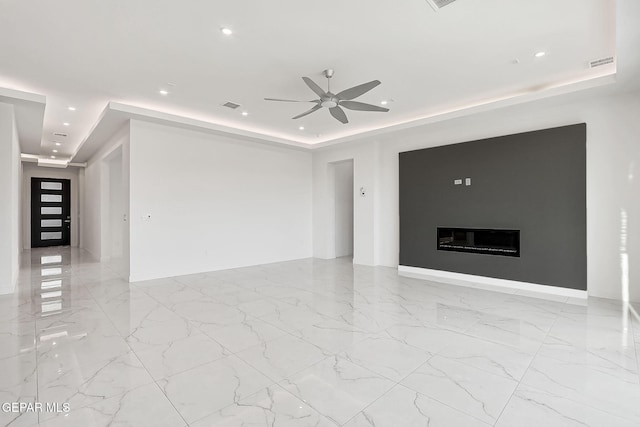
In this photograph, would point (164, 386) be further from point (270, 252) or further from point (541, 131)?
point (541, 131)

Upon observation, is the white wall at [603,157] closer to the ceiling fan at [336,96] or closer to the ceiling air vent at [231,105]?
the ceiling fan at [336,96]

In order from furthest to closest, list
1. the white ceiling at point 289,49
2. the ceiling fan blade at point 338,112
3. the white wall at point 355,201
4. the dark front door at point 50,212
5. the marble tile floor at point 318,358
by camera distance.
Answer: the dark front door at point 50,212
the white wall at point 355,201
the ceiling fan blade at point 338,112
the white ceiling at point 289,49
the marble tile floor at point 318,358

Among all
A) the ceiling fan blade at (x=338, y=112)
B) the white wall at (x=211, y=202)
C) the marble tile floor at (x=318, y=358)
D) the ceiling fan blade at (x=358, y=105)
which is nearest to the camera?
the marble tile floor at (x=318, y=358)

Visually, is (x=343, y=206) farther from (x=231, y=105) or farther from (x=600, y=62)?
(x=600, y=62)

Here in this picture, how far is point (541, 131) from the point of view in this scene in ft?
16.2

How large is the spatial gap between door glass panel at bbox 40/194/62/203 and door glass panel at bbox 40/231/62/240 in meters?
1.12

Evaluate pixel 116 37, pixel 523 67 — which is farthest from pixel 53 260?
pixel 523 67

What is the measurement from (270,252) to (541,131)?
5.92 metres

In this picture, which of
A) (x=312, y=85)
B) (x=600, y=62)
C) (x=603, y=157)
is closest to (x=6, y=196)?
(x=312, y=85)

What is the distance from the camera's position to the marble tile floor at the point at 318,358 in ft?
6.44

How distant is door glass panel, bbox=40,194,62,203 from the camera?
428 inches

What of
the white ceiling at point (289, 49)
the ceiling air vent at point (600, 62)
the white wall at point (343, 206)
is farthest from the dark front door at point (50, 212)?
the ceiling air vent at point (600, 62)

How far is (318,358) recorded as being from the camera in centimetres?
267

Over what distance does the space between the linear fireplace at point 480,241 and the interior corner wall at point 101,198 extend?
5989 mm
